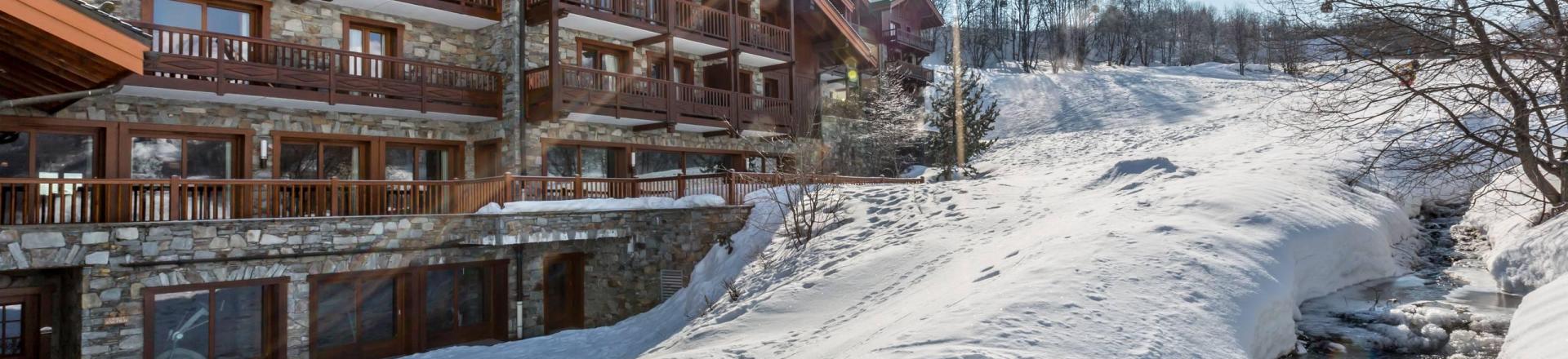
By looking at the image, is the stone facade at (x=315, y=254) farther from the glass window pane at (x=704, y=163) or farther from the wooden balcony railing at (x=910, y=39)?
the wooden balcony railing at (x=910, y=39)

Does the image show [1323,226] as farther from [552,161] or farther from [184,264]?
[184,264]

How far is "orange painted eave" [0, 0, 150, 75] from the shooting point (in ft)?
25.2

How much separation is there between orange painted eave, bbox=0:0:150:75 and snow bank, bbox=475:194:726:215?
6.21 meters

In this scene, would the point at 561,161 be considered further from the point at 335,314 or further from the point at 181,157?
the point at 181,157

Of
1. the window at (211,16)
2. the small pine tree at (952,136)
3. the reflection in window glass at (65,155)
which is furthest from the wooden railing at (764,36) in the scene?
the reflection in window glass at (65,155)

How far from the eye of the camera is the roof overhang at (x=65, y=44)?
7867 millimetres

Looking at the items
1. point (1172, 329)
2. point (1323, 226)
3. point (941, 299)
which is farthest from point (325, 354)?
point (1323, 226)

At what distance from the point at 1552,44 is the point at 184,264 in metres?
17.8

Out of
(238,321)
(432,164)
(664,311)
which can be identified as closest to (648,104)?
(432,164)

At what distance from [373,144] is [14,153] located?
5.19 m

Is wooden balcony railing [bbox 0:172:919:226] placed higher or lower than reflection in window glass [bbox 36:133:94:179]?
lower

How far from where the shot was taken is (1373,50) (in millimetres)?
10023

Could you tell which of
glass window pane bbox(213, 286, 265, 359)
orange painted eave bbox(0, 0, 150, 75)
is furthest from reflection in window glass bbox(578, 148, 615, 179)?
orange painted eave bbox(0, 0, 150, 75)

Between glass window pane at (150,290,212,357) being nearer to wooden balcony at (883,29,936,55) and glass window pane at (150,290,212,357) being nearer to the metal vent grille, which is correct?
the metal vent grille
